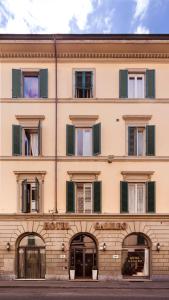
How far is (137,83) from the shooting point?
31094 mm

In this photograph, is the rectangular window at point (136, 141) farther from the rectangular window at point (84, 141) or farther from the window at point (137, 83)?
the rectangular window at point (84, 141)

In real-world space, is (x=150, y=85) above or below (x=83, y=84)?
below

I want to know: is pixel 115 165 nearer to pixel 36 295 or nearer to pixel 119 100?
pixel 119 100

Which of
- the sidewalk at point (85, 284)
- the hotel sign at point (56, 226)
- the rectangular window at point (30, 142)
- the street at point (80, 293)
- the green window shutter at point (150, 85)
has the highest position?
the green window shutter at point (150, 85)

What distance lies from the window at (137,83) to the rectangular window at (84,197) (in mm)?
7024

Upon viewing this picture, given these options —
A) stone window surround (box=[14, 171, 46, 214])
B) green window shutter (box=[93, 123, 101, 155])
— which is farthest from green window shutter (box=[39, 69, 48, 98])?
stone window surround (box=[14, 171, 46, 214])

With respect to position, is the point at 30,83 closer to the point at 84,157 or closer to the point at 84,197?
the point at 84,157

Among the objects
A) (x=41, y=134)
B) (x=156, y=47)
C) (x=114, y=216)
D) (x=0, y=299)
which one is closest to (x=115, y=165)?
(x=114, y=216)

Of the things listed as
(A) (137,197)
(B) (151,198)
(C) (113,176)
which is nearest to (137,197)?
(A) (137,197)

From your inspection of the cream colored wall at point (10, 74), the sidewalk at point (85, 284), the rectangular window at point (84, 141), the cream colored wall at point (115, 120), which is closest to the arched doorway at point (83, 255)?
the sidewalk at point (85, 284)

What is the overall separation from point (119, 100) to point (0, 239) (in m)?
13.0

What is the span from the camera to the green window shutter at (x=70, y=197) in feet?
97.5

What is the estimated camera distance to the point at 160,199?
29844mm

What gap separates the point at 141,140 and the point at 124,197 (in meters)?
4.29
